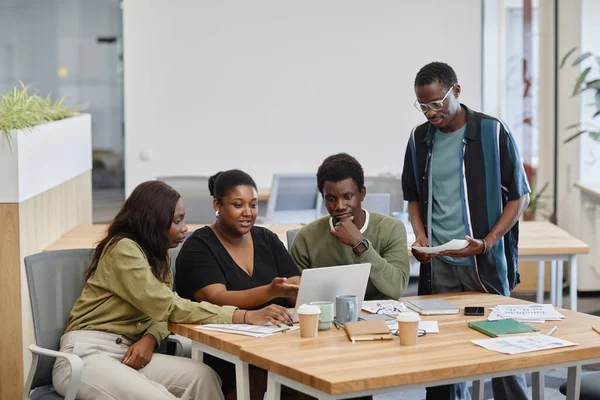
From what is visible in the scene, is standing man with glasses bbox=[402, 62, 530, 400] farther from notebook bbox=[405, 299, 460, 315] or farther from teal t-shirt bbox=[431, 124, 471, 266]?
notebook bbox=[405, 299, 460, 315]

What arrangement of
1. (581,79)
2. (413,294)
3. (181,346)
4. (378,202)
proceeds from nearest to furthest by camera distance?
(181,346)
(378,202)
(581,79)
(413,294)

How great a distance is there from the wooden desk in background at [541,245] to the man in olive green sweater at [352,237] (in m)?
1.40

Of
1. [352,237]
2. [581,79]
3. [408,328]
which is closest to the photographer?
[408,328]

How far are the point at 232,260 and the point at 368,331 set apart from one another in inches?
29.1

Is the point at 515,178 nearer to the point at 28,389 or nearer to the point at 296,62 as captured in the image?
the point at 28,389

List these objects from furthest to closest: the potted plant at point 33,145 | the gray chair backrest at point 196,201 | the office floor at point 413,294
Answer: the gray chair backrest at point 196,201, the office floor at point 413,294, the potted plant at point 33,145

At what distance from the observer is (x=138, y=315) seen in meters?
3.24

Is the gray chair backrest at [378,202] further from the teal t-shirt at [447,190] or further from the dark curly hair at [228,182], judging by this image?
the dark curly hair at [228,182]

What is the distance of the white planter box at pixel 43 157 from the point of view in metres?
4.07

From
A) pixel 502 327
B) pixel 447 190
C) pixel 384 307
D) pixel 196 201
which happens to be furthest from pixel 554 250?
pixel 196 201

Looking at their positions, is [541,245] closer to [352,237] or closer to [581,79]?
[352,237]

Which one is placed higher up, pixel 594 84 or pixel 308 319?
pixel 594 84

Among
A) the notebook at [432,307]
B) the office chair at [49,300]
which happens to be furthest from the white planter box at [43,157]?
the notebook at [432,307]

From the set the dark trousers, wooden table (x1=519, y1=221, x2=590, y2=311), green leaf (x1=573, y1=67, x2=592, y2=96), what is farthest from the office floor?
green leaf (x1=573, y1=67, x2=592, y2=96)
